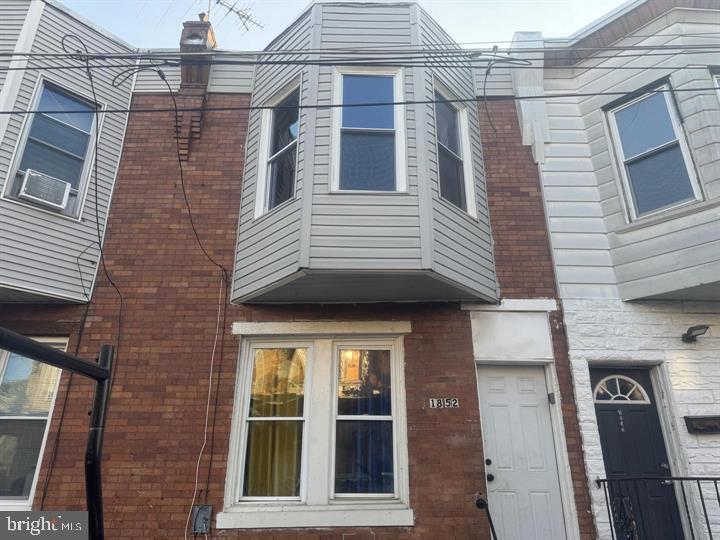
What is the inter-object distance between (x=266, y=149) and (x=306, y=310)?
2.40 m

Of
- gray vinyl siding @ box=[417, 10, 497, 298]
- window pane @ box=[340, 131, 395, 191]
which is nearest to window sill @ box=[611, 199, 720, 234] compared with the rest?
gray vinyl siding @ box=[417, 10, 497, 298]

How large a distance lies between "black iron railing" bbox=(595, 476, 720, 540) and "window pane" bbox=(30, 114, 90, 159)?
7557mm

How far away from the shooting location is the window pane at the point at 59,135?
20.1 ft

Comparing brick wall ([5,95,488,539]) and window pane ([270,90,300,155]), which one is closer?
brick wall ([5,95,488,539])

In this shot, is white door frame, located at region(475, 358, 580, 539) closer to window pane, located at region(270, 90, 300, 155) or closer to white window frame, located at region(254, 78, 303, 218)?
white window frame, located at region(254, 78, 303, 218)

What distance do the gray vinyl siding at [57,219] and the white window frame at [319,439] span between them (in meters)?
2.17

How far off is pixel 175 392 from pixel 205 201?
251 cm

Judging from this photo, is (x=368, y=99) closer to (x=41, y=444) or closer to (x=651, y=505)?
(x=41, y=444)

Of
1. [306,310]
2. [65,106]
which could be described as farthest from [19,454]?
[65,106]

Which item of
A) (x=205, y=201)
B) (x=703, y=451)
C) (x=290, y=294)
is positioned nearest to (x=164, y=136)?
(x=205, y=201)

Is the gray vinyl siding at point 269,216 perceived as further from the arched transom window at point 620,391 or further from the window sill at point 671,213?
the window sill at point 671,213

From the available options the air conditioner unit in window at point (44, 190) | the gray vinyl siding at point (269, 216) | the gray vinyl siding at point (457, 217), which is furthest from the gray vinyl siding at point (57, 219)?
the gray vinyl siding at point (457, 217)

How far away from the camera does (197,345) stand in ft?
18.2

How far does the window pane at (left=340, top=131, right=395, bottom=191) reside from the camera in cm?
562
